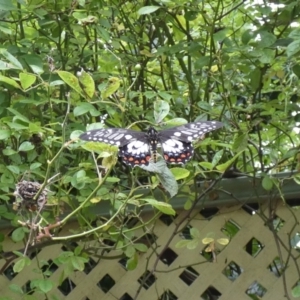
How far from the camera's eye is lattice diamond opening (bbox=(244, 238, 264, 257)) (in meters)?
Result: 1.48

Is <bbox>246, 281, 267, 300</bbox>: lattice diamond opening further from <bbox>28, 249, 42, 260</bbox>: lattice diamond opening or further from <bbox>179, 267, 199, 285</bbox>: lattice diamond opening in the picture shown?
<bbox>28, 249, 42, 260</bbox>: lattice diamond opening

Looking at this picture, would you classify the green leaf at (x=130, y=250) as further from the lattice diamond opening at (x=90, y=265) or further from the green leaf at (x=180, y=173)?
the green leaf at (x=180, y=173)

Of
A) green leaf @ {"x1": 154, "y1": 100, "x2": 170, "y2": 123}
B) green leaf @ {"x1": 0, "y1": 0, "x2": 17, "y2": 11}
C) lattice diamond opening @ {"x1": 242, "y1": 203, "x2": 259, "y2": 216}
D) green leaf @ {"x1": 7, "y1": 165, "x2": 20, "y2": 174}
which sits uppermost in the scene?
green leaf @ {"x1": 0, "y1": 0, "x2": 17, "y2": 11}

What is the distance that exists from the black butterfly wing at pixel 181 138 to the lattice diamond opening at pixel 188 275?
2.31 ft

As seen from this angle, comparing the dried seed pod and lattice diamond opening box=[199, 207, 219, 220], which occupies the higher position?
the dried seed pod

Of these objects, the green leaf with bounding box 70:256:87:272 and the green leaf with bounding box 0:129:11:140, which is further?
the green leaf with bounding box 70:256:87:272

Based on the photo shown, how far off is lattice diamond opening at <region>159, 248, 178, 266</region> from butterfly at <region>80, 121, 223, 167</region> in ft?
2.24

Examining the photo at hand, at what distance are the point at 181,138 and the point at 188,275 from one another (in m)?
0.77

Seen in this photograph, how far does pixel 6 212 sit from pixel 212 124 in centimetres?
70

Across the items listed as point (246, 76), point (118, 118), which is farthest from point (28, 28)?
point (246, 76)

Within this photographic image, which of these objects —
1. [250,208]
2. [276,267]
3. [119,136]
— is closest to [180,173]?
[119,136]

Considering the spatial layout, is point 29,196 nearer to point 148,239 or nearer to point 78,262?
point 78,262

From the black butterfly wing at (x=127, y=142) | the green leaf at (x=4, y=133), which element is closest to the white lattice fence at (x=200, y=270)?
the green leaf at (x=4, y=133)

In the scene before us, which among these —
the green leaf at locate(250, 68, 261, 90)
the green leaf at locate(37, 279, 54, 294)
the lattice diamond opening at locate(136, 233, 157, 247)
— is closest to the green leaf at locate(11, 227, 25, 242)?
the green leaf at locate(37, 279, 54, 294)
